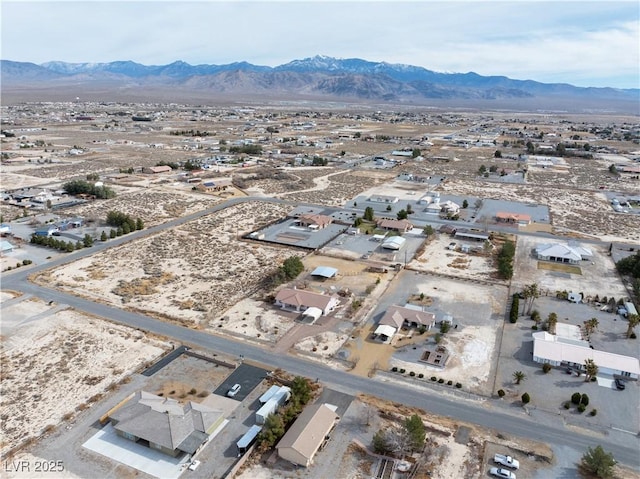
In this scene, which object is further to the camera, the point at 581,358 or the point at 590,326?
the point at 590,326

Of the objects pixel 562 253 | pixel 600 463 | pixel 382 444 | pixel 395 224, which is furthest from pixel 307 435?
pixel 395 224

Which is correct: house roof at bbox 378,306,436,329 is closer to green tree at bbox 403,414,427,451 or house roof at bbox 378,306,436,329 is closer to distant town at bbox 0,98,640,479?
distant town at bbox 0,98,640,479

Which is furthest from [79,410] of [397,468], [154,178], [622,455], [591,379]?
[154,178]

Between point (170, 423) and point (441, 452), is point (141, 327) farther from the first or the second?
point (441, 452)

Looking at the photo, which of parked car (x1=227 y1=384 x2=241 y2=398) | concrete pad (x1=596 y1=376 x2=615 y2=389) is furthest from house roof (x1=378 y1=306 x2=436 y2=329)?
parked car (x1=227 y1=384 x2=241 y2=398)

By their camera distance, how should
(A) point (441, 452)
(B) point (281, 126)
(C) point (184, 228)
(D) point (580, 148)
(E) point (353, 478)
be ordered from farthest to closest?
(B) point (281, 126)
(D) point (580, 148)
(C) point (184, 228)
(A) point (441, 452)
(E) point (353, 478)

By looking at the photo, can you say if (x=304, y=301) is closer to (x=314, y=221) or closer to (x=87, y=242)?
(x=314, y=221)

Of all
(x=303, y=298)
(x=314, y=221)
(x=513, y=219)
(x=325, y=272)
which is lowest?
(x=303, y=298)
